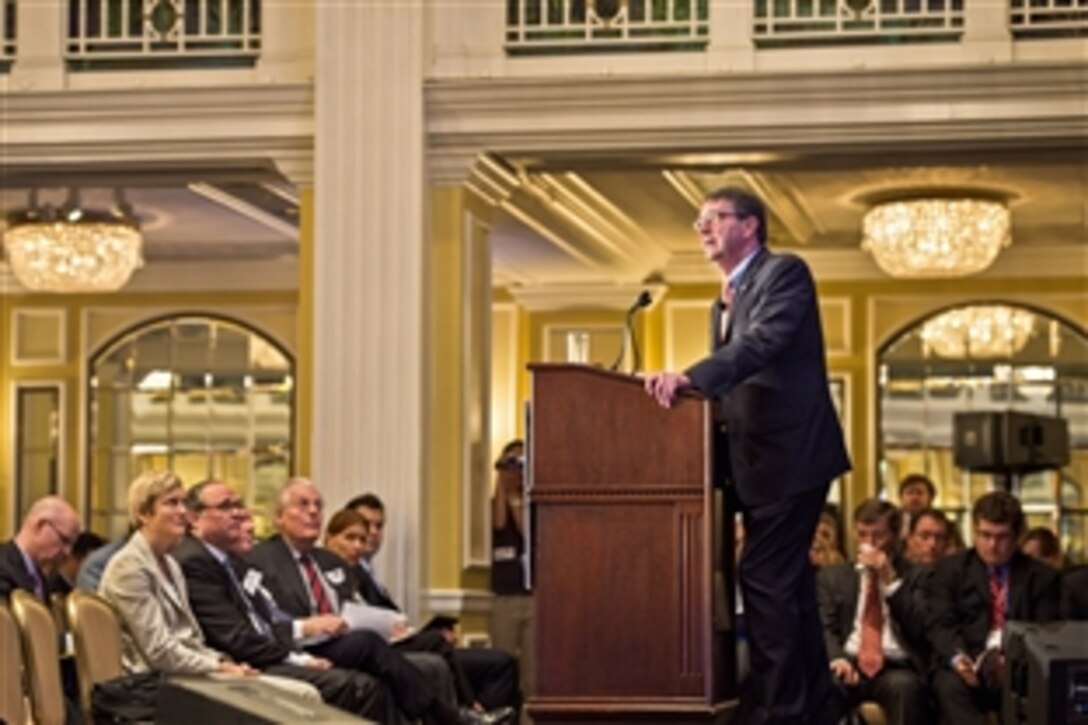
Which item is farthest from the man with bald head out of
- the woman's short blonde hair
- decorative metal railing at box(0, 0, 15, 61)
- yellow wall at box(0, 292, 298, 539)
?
yellow wall at box(0, 292, 298, 539)

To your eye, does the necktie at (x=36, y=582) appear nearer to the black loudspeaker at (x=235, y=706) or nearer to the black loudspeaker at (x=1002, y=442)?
the black loudspeaker at (x=235, y=706)

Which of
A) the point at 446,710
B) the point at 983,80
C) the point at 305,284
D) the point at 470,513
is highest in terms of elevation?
the point at 983,80

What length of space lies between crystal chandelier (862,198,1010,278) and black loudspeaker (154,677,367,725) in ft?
32.5

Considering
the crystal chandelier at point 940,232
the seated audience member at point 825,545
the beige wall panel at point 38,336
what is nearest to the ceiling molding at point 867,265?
the crystal chandelier at point 940,232

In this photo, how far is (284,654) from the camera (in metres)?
8.00

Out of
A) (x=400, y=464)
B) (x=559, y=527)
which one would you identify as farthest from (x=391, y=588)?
(x=559, y=527)

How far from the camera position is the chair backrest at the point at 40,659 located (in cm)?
689

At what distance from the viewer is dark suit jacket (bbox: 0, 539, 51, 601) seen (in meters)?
8.02

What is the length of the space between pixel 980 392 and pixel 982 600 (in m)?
7.72

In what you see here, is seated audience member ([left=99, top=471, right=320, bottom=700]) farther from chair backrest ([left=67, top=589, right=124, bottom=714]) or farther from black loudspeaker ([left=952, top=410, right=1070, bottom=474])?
black loudspeaker ([left=952, top=410, right=1070, bottom=474])

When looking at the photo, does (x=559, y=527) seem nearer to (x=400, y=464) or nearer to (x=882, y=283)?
(x=400, y=464)

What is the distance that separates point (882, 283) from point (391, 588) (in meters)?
6.97

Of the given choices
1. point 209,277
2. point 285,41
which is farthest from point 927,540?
point 209,277

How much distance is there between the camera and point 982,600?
8.48 meters
